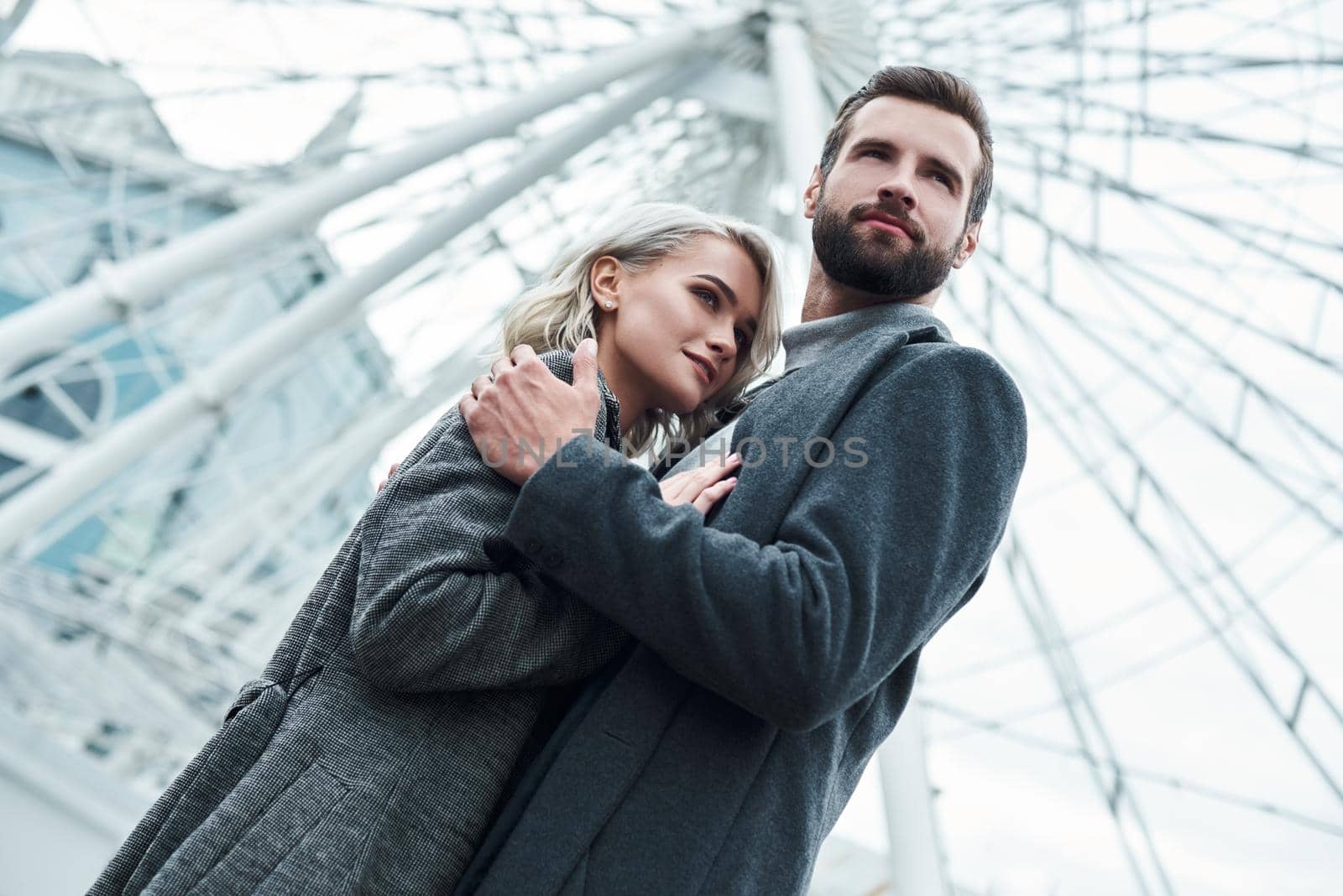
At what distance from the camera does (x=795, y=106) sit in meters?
7.05

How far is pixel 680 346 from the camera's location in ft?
7.23

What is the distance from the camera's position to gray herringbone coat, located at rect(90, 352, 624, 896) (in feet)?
Answer: 5.13

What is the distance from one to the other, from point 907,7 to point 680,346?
8.44m

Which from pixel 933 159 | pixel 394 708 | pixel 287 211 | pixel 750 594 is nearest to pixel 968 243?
pixel 933 159

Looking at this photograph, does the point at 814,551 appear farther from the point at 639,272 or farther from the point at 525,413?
the point at 639,272

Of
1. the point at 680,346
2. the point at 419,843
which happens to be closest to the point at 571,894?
the point at 419,843

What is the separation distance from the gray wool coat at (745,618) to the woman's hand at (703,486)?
0.04 m

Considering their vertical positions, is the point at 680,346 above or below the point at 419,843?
above

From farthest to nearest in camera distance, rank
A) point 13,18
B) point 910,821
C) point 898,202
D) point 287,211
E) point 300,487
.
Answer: point 300,487 < point 13,18 < point 287,211 < point 910,821 < point 898,202

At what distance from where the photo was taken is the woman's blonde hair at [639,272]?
231 cm

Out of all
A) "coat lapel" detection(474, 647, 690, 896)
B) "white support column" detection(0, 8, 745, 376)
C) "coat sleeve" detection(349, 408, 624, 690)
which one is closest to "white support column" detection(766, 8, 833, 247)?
"white support column" detection(0, 8, 745, 376)

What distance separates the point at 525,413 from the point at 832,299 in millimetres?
742

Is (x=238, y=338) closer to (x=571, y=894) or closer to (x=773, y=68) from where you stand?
(x=773, y=68)

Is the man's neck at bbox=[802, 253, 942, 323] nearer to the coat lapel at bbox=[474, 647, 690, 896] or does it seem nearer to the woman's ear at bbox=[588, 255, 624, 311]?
the woman's ear at bbox=[588, 255, 624, 311]
